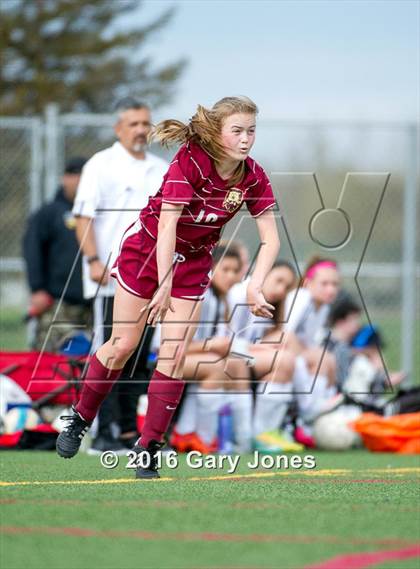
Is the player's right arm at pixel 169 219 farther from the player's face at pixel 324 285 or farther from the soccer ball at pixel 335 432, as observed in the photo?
the player's face at pixel 324 285

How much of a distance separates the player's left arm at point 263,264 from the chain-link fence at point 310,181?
12.3 ft

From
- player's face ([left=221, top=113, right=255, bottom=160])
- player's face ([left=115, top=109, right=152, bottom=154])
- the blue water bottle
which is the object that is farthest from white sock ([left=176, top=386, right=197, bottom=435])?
player's face ([left=221, top=113, right=255, bottom=160])

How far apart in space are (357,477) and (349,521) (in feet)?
6.42

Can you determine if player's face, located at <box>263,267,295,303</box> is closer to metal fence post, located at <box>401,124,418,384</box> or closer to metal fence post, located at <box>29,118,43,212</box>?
metal fence post, located at <box>401,124,418,384</box>

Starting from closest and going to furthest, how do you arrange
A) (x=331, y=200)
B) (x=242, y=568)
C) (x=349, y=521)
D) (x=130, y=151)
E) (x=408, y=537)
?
(x=242, y=568), (x=408, y=537), (x=349, y=521), (x=130, y=151), (x=331, y=200)

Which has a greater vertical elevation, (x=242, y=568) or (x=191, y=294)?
(x=191, y=294)

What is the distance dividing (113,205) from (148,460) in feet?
8.10

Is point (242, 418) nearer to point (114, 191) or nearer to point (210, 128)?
point (114, 191)

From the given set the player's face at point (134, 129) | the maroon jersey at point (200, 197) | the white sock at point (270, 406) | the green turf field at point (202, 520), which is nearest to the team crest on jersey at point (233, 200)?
the maroon jersey at point (200, 197)

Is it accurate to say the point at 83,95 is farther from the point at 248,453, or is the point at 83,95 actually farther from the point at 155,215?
the point at 155,215

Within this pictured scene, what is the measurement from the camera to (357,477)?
19.8 feet

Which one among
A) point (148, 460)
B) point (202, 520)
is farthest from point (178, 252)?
point (202, 520)

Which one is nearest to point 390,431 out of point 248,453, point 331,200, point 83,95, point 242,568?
point 248,453

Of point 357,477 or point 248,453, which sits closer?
point 357,477
